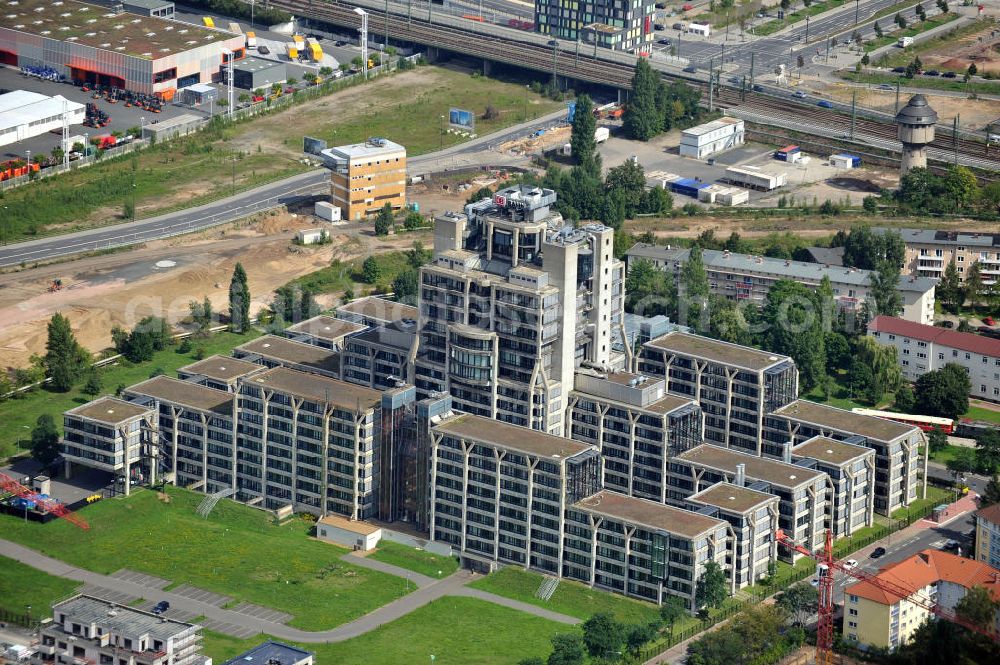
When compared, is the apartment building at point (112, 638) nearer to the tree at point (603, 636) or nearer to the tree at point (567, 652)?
the tree at point (567, 652)

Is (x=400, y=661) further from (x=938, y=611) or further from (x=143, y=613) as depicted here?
(x=938, y=611)

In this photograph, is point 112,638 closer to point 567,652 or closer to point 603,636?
point 567,652

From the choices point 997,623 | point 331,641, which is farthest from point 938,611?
point 331,641

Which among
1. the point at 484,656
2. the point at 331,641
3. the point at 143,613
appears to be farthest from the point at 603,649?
the point at 143,613

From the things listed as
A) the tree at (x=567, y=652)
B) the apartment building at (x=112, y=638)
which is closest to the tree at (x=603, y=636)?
the tree at (x=567, y=652)

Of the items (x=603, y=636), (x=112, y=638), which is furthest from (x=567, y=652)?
(x=112, y=638)

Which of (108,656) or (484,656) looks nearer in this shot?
(108,656)
